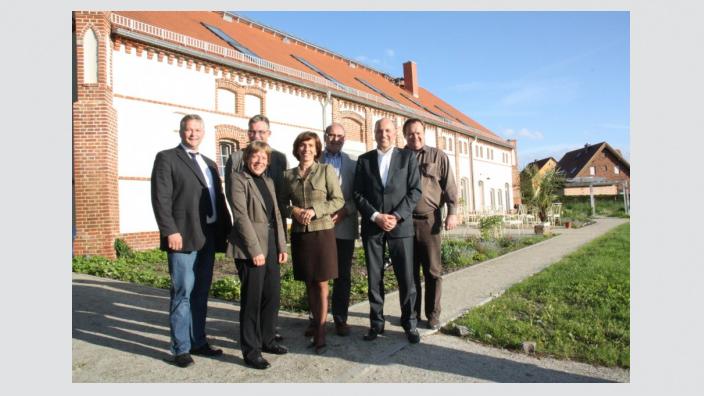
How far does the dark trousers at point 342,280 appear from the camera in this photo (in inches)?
166

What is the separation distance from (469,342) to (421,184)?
1.57 meters

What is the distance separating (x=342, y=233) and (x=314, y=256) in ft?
1.59

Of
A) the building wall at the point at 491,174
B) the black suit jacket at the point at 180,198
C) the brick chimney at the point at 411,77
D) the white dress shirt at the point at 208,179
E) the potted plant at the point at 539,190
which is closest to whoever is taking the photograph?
the black suit jacket at the point at 180,198

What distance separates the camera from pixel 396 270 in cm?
422

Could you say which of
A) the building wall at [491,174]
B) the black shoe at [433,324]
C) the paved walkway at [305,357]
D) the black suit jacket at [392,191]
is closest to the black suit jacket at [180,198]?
the paved walkway at [305,357]

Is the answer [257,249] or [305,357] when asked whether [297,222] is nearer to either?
[257,249]

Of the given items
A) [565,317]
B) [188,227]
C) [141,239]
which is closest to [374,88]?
[141,239]

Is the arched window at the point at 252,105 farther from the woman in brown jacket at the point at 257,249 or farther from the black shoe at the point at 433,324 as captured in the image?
the black shoe at the point at 433,324

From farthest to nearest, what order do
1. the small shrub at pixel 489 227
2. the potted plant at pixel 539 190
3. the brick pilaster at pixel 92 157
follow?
the potted plant at pixel 539 190
the small shrub at pixel 489 227
the brick pilaster at pixel 92 157

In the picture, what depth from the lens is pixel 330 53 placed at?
2772 centimetres

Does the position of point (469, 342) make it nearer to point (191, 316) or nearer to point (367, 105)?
point (191, 316)

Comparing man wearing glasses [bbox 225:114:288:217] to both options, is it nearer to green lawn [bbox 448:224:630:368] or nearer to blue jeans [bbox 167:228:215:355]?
blue jeans [bbox 167:228:215:355]

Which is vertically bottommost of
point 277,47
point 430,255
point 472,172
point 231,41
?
point 430,255

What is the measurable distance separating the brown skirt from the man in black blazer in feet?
1.68
